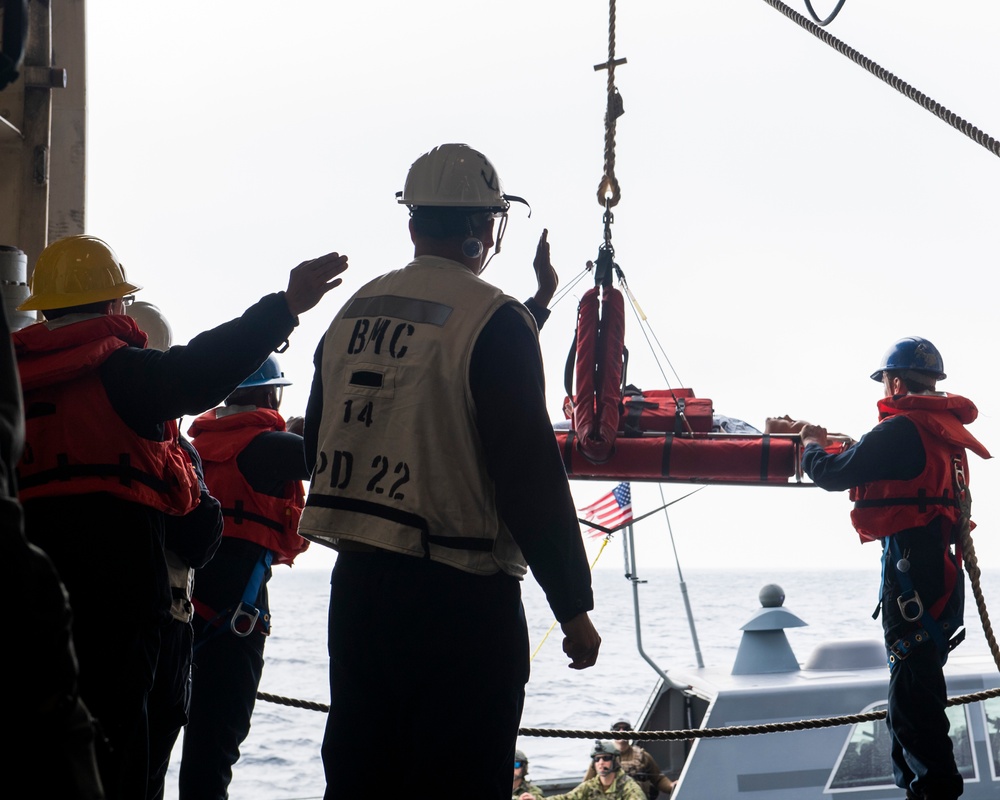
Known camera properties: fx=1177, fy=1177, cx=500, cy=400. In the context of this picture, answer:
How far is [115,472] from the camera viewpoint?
2289mm

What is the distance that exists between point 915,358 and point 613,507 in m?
7.35

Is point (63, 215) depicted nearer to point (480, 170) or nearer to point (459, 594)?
point (480, 170)

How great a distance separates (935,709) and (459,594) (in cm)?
254

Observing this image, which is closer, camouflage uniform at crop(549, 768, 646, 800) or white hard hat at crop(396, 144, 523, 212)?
white hard hat at crop(396, 144, 523, 212)

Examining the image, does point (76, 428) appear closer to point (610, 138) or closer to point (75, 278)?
point (75, 278)

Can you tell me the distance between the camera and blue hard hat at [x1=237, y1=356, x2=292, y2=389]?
147 inches

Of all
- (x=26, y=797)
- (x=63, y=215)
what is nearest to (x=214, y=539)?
(x=26, y=797)

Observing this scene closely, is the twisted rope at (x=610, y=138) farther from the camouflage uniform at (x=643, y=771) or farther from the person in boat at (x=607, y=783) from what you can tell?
the camouflage uniform at (x=643, y=771)

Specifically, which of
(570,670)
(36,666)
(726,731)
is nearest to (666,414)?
(726,731)

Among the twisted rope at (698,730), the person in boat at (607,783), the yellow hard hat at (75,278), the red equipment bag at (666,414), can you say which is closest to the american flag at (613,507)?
the person in boat at (607,783)

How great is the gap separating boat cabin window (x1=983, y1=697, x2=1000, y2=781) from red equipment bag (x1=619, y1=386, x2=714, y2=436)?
327 cm

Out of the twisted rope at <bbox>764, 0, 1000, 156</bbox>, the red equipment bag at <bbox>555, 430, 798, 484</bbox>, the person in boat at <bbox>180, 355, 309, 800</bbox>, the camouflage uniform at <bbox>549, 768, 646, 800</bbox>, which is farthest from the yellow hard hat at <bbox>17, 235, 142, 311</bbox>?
the camouflage uniform at <bbox>549, 768, 646, 800</bbox>

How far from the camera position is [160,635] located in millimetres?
2451

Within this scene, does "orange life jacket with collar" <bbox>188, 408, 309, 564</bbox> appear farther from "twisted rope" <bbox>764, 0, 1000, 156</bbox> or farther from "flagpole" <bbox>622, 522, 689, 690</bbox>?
"flagpole" <bbox>622, 522, 689, 690</bbox>
